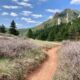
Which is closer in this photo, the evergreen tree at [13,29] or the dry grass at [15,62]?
the dry grass at [15,62]

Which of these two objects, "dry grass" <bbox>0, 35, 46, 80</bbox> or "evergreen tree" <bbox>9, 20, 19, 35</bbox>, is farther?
"evergreen tree" <bbox>9, 20, 19, 35</bbox>

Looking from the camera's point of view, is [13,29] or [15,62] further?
[13,29]

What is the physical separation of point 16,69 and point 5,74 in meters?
1.29

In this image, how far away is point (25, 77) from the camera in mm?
12172

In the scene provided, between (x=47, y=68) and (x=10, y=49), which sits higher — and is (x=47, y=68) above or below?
below

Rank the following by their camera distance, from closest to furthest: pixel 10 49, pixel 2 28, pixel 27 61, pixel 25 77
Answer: pixel 25 77, pixel 27 61, pixel 10 49, pixel 2 28

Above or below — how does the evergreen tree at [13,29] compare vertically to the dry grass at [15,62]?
above

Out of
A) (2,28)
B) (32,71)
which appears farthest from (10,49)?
(2,28)

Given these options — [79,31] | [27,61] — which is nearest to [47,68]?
[27,61]

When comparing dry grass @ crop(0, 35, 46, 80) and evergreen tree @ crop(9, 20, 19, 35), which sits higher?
evergreen tree @ crop(9, 20, 19, 35)

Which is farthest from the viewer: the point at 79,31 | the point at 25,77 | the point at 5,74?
the point at 79,31

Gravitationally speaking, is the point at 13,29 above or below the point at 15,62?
above

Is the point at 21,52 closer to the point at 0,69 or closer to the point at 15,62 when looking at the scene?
the point at 15,62

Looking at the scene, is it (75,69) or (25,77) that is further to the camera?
(25,77)
